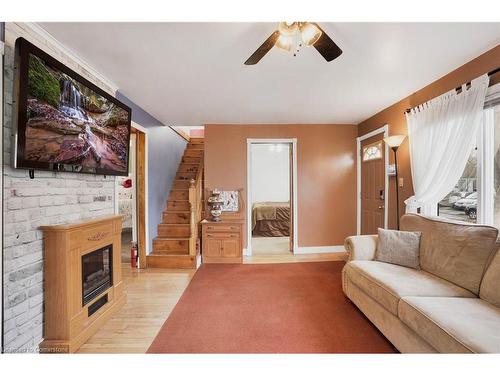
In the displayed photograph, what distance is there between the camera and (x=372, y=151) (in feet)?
12.5

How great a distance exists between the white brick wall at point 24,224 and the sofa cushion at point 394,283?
263cm

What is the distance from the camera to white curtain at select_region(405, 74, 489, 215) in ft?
6.88

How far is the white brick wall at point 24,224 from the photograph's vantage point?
4.76 ft

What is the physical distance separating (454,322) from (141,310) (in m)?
2.56

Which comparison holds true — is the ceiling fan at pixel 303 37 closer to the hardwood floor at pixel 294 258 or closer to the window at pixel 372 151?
the window at pixel 372 151

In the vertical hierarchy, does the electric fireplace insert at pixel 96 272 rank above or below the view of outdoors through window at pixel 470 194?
below

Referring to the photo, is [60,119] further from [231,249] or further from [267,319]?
[231,249]

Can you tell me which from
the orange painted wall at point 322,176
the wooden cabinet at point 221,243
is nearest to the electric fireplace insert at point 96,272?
the wooden cabinet at point 221,243

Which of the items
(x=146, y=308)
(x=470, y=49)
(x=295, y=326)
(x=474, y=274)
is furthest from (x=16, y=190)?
(x=470, y=49)

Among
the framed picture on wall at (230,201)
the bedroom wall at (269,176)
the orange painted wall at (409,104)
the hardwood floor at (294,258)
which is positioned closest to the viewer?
the orange painted wall at (409,104)

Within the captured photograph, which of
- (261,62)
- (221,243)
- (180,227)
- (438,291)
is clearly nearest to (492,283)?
(438,291)

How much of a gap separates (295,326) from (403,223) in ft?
5.51

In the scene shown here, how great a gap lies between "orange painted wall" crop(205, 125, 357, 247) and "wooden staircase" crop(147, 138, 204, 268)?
1.31 m
